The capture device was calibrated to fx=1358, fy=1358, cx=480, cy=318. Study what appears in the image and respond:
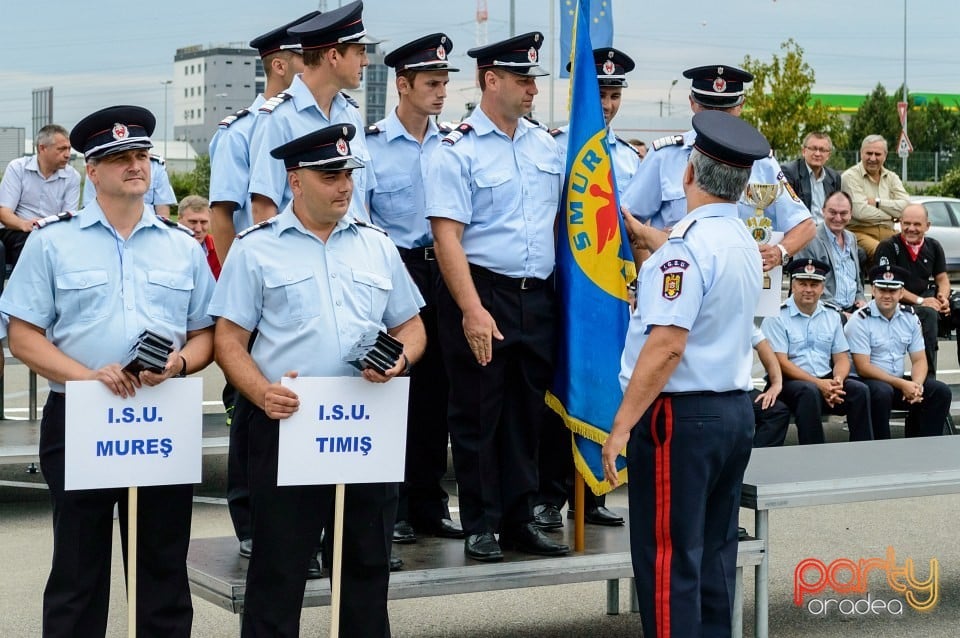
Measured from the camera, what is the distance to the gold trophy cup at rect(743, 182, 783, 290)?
6.05 m

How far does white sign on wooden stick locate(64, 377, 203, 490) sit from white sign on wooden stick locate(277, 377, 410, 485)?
331mm

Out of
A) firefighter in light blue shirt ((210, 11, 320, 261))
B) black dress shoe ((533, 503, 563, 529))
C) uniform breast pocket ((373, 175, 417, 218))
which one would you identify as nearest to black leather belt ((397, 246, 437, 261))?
uniform breast pocket ((373, 175, 417, 218))

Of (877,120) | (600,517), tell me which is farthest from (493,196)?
(877,120)

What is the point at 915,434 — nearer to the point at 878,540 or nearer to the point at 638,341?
the point at 878,540

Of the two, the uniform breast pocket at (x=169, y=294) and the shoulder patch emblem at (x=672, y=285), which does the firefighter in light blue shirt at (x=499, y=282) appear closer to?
the shoulder patch emblem at (x=672, y=285)

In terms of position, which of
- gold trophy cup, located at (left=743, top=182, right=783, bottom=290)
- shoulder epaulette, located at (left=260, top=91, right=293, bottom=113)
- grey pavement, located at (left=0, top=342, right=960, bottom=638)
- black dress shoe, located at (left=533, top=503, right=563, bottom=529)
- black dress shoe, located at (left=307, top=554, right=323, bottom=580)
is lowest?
grey pavement, located at (left=0, top=342, right=960, bottom=638)

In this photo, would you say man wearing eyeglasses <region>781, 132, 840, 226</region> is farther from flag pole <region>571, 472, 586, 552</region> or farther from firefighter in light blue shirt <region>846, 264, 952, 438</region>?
flag pole <region>571, 472, 586, 552</region>

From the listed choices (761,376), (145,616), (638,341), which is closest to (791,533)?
(638,341)

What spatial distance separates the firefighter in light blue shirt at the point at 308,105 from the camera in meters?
5.08

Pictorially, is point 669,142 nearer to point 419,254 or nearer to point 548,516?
point 419,254

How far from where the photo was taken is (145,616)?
453cm

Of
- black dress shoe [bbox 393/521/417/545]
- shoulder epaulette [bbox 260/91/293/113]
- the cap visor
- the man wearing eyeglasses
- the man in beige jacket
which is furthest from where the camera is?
the man in beige jacket

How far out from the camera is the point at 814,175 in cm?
1113

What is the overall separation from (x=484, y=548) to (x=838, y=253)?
250 inches
